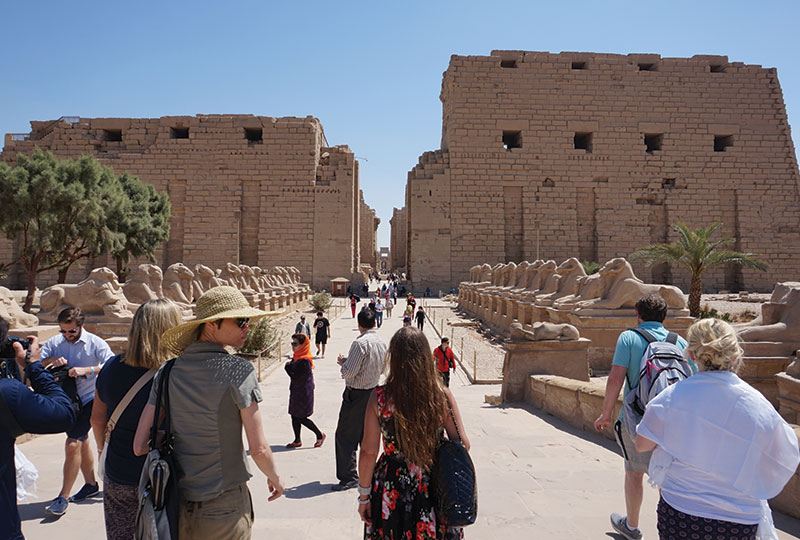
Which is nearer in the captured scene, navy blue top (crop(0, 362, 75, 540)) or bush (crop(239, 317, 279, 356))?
navy blue top (crop(0, 362, 75, 540))

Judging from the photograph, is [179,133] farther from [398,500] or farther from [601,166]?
[398,500]

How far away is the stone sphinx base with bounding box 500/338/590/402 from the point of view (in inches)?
241

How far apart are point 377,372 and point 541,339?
3.09 m

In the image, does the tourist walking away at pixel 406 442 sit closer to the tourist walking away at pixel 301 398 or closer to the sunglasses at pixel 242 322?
the sunglasses at pixel 242 322

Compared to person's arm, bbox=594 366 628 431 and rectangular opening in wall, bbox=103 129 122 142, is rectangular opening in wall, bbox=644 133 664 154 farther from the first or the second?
rectangular opening in wall, bbox=103 129 122 142

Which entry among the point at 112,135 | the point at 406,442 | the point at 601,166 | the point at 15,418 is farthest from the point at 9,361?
the point at 112,135

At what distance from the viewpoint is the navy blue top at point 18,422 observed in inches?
77.3

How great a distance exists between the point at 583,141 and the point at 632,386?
28.2m

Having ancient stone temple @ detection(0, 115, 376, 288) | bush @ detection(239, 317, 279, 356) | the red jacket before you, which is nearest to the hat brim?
the red jacket

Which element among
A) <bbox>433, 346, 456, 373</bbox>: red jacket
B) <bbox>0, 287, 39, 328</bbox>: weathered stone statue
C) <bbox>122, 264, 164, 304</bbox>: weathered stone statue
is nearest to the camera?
<bbox>0, 287, 39, 328</bbox>: weathered stone statue

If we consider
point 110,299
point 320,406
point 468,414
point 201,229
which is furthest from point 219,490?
point 201,229

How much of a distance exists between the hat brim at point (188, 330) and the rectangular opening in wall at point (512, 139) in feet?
87.9

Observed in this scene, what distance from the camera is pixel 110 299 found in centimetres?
812

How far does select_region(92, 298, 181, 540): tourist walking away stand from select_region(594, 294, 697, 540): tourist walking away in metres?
2.37
